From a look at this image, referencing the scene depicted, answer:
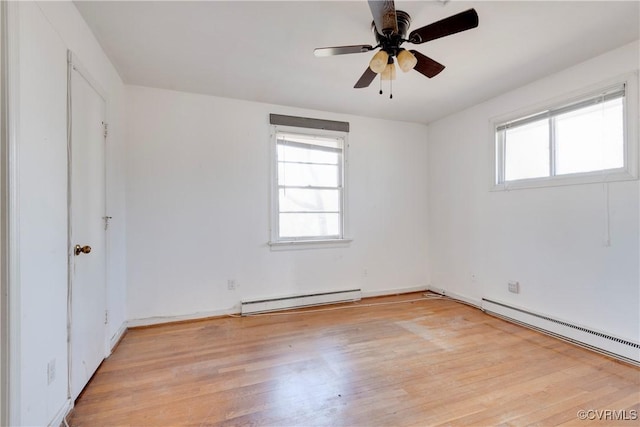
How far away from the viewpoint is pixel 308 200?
3.79 metres

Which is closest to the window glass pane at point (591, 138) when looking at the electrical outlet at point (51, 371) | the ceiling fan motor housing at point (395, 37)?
the ceiling fan motor housing at point (395, 37)

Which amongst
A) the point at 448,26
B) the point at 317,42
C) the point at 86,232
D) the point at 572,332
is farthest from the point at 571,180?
the point at 86,232

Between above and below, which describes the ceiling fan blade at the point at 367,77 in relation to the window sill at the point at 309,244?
above

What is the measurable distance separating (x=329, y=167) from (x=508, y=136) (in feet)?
7.24

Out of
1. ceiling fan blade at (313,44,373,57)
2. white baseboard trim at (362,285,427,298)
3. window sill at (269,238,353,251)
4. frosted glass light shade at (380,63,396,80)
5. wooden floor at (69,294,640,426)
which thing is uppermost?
ceiling fan blade at (313,44,373,57)

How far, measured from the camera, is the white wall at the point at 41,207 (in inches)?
50.5

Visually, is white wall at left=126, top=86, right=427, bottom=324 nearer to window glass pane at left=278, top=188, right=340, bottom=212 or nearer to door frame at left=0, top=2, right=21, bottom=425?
window glass pane at left=278, top=188, right=340, bottom=212

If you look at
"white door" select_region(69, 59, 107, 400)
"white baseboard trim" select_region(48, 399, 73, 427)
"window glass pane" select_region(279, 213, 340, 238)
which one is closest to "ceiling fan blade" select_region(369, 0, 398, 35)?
"white door" select_region(69, 59, 107, 400)

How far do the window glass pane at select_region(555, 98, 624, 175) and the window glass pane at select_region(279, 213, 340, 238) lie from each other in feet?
8.39

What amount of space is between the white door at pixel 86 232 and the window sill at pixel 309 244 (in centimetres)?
178

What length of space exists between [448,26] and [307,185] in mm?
2433

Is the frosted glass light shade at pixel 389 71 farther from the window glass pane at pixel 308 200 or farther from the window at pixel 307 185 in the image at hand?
the window glass pane at pixel 308 200

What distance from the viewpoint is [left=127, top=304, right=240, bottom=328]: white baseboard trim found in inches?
118

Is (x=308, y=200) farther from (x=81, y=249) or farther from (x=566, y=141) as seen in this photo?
(x=566, y=141)
